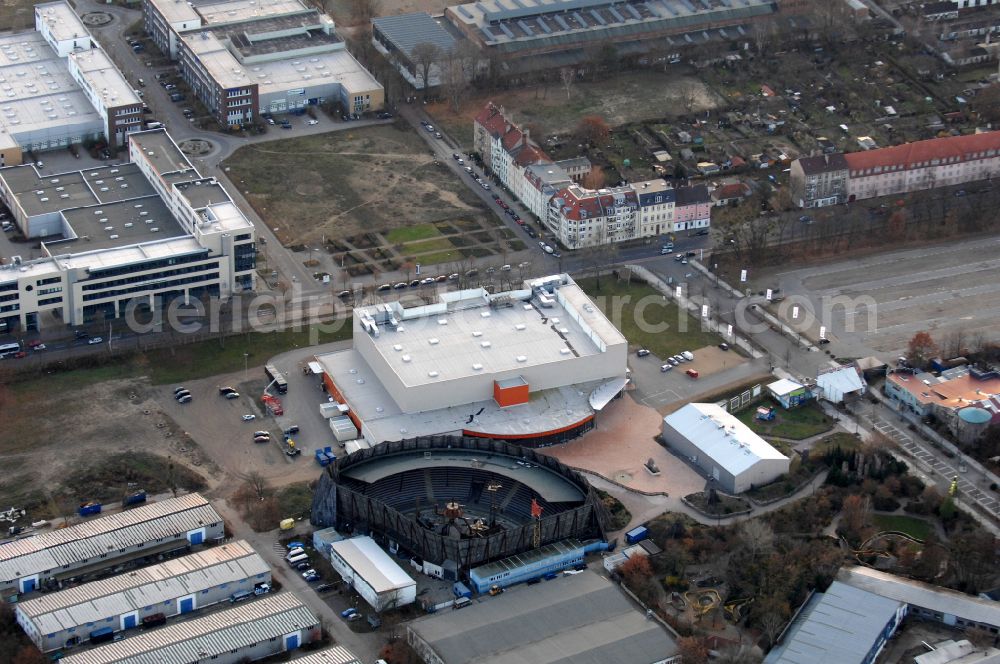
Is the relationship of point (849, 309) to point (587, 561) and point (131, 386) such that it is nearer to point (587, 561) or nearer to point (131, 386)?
point (587, 561)

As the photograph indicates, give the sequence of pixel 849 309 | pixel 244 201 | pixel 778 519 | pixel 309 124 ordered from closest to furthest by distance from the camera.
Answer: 1. pixel 778 519
2. pixel 849 309
3. pixel 244 201
4. pixel 309 124

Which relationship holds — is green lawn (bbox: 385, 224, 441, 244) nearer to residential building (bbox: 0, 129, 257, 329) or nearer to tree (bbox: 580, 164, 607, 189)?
residential building (bbox: 0, 129, 257, 329)

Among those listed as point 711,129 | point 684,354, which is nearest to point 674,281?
point 684,354

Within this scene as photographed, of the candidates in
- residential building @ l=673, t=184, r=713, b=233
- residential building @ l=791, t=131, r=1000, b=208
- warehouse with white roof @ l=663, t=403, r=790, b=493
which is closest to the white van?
warehouse with white roof @ l=663, t=403, r=790, b=493

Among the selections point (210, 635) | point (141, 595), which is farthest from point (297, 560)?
point (210, 635)

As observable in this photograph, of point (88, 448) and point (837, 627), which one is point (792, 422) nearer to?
point (837, 627)

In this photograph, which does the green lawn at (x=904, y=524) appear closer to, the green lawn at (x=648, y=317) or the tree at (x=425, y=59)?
the green lawn at (x=648, y=317)

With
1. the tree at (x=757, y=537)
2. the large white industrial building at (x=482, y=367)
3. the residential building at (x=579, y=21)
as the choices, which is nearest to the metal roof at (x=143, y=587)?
the large white industrial building at (x=482, y=367)
